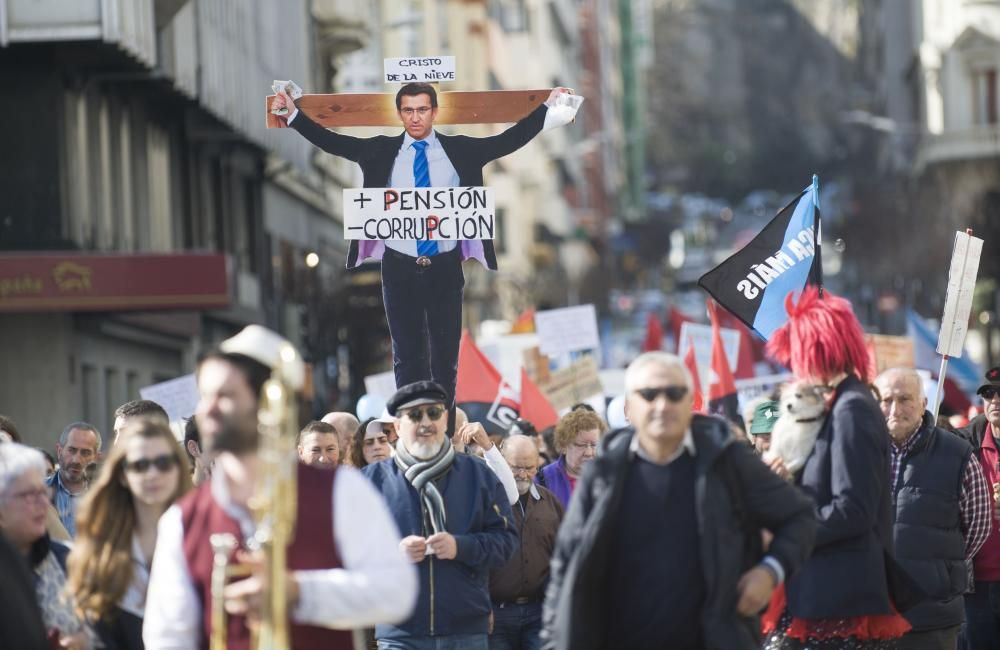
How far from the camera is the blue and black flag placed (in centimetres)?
1187

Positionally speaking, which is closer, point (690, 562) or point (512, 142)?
point (690, 562)

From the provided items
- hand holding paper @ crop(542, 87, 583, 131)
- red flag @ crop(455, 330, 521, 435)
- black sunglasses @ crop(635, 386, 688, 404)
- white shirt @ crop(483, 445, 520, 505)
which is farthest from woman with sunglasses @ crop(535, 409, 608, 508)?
black sunglasses @ crop(635, 386, 688, 404)

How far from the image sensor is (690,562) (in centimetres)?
695

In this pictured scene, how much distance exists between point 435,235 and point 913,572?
3.28 m

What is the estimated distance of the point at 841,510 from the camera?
25.5 ft

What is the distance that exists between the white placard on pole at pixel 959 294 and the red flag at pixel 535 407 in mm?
5015

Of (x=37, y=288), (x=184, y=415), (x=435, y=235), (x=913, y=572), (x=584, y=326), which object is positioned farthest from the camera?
(x=37, y=288)

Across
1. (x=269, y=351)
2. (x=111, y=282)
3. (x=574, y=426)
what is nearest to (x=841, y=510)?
(x=269, y=351)

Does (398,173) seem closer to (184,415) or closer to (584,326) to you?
(184,415)

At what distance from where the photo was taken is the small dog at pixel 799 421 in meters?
7.90

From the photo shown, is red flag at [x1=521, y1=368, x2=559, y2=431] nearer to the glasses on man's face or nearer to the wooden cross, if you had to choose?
the wooden cross

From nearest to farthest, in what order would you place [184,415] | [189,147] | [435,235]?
[435,235] < [184,415] < [189,147]

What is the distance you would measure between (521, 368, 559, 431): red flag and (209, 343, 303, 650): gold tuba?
10677mm

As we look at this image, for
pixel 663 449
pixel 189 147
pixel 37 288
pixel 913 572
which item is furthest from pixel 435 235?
pixel 189 147
